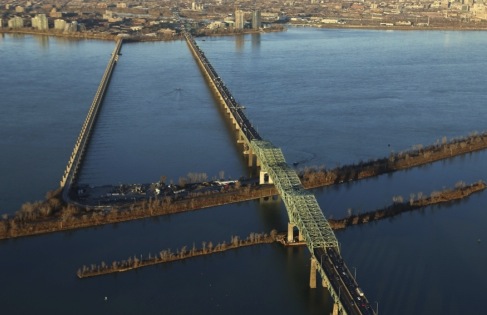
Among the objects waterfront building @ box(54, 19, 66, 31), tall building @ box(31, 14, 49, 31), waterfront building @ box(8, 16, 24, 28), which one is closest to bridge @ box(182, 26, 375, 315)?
waterfront building @ box(54, 19, 66, 31)

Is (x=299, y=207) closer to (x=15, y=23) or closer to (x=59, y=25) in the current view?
(x=59, y=25)

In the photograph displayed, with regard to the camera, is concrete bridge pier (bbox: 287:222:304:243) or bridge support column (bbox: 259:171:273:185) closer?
concrete bridge pier (bbox: 287:222:304:243)

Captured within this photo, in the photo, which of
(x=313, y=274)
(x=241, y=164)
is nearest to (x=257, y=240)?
(x=313, y=274)

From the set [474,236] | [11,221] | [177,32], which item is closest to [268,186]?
[474,236]

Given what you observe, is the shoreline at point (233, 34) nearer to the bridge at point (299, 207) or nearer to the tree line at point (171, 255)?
the bridge at point (299, 207)

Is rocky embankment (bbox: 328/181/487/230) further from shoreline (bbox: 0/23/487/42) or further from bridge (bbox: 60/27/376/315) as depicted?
shoreline (bbox: 0/23/487/42)
